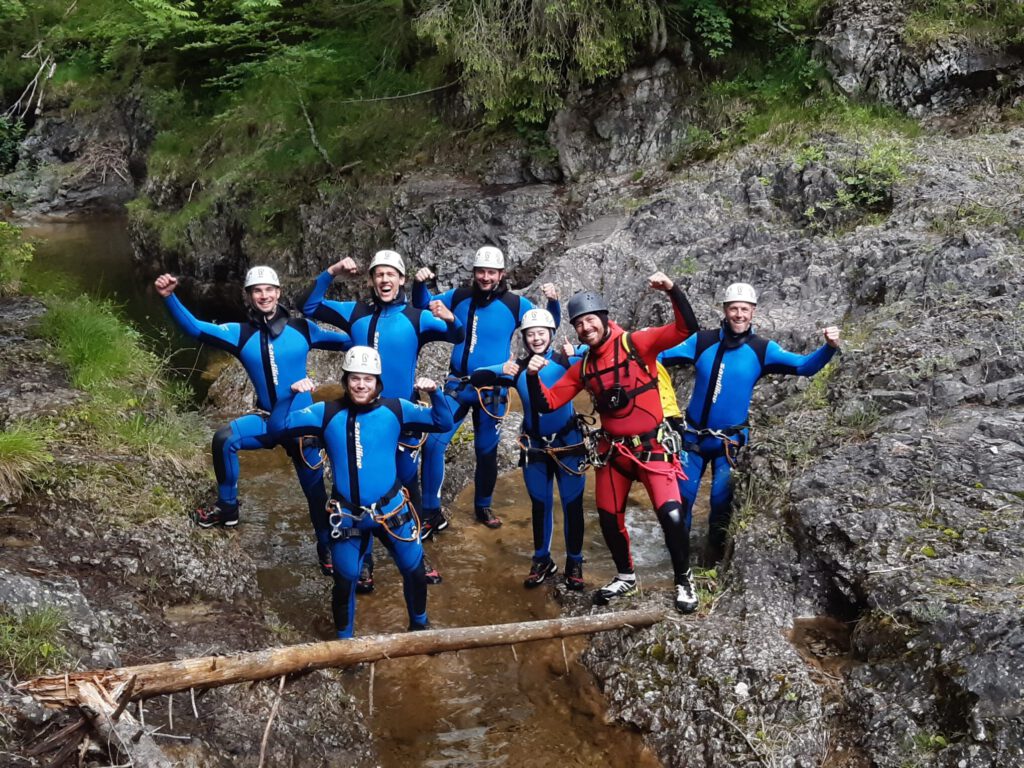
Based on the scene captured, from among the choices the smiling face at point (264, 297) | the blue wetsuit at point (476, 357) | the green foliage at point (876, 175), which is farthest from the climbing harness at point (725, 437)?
the green foliage at point (876, 175)

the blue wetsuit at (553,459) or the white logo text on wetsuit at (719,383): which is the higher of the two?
the white logo text on wetsuit at (719,383)

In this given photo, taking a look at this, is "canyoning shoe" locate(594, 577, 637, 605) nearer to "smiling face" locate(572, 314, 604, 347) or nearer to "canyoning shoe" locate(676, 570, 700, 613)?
"canyoning shoe" locate(676, 570, 700, 613)

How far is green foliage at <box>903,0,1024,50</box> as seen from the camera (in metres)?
12.3

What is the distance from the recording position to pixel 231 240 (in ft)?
57.9

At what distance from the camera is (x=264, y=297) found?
672 centimetres

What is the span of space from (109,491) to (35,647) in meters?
2.21

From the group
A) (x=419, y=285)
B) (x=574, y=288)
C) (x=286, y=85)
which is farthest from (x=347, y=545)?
(x=286, y=85)

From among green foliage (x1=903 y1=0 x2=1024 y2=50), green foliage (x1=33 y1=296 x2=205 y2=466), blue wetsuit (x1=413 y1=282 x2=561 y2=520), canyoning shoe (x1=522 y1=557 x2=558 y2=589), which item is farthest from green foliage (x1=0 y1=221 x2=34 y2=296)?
green foliage (x1=903 y1=0 x2=1024 y2=50)

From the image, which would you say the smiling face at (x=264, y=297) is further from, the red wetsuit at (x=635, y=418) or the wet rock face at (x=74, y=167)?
the wet rock face at (x=74, y=167)

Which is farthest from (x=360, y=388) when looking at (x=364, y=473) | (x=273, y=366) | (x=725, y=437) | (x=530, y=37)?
(x=530, y=37)

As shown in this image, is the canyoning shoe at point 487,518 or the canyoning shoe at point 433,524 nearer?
the canyoning shoe at point 433,524

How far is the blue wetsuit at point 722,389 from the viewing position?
6531 millimetres

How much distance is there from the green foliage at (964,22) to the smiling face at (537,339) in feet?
33.0

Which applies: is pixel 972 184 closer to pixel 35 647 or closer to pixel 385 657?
pixel 385 657
